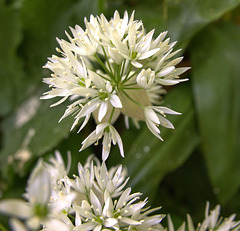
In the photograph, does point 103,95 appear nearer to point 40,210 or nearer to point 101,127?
point 101,127

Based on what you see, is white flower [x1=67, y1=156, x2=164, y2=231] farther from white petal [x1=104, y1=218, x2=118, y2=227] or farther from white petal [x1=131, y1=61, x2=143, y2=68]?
white petal [x1=131, y1=61, x2=143, y2=68]

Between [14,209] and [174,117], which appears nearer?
[14,209]

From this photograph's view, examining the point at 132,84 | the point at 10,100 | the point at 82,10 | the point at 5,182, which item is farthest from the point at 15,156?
the point at 132,84

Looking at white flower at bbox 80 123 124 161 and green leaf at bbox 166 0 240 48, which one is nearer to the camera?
white flower at bbox 80 123 124 161

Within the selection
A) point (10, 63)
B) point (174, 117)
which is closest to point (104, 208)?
point (174, 117)

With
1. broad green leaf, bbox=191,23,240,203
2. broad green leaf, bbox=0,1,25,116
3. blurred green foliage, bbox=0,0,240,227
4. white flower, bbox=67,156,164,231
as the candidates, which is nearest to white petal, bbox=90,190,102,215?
white flower, bbox=67,156,164,231

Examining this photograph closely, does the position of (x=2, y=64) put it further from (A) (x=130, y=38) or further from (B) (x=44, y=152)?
(A) (x=130, y=38)
